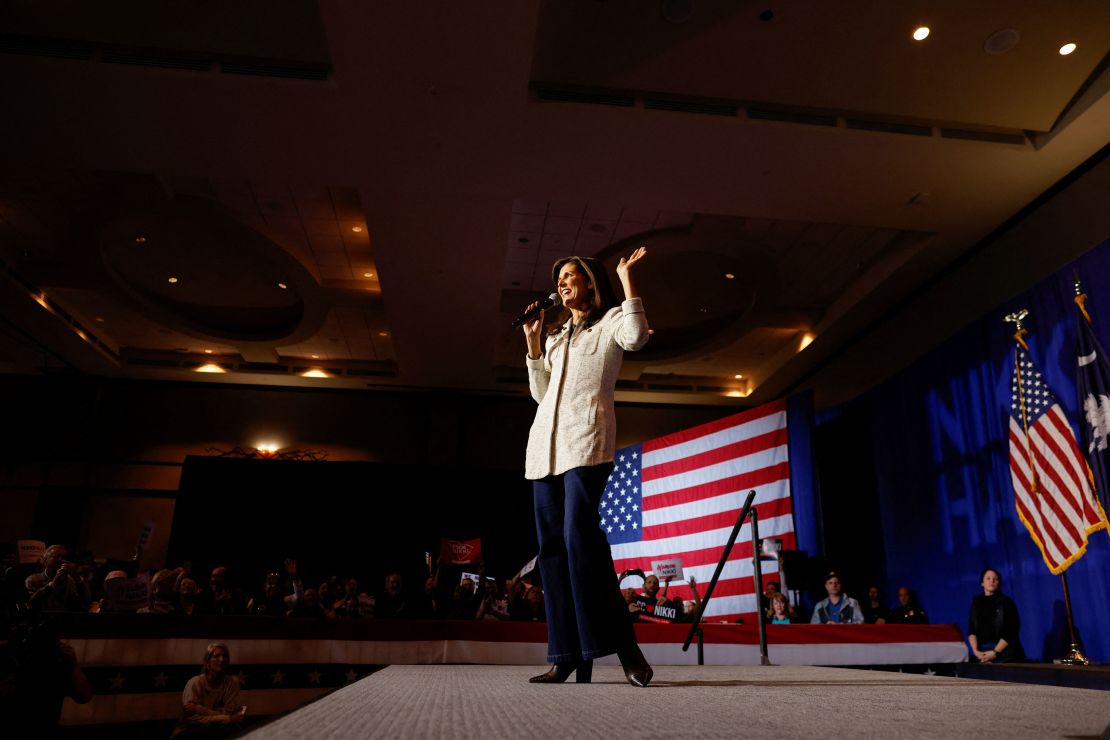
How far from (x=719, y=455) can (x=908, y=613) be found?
279 centimetres

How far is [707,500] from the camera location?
9.46 metres

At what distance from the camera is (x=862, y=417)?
10.7 meters

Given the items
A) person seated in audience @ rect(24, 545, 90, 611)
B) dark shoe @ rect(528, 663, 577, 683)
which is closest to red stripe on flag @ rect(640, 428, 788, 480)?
person seated in audience @ rect(24, 545, 90, 611)

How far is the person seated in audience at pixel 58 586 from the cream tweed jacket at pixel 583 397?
4.63 meters

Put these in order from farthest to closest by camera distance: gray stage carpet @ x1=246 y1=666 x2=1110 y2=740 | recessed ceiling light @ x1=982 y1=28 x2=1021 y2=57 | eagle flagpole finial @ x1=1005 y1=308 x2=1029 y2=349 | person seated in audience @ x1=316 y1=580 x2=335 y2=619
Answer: person seated in audience @ x1=316 y1=580 x2=335 y2=619 < eagle flagpole finial @ x1=1005 y1=308 x2=1029 y2=349 < recessed ceiling light @ x1=982 y1=28 x2=1021 y2=57 < gray stage carpet @ x1=246 y1=666 x2=1110 y2=740

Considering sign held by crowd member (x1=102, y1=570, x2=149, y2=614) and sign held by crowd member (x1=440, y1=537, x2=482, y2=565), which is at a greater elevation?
sign held by crowd member (x1=440, y1=537, x2=482, y2=565)

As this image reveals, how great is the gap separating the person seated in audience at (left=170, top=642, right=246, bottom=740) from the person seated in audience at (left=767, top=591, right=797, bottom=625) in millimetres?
5601

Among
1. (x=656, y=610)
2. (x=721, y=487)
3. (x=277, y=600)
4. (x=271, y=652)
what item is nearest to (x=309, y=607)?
(x=277, y=600)

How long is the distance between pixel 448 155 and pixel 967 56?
4.22 metres

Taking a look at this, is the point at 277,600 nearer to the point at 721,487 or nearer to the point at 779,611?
the point at 779,611

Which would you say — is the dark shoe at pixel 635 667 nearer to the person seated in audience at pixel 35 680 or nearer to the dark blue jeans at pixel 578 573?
the dark blue jeans at pixel 578 573

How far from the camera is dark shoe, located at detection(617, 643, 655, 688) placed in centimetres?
175

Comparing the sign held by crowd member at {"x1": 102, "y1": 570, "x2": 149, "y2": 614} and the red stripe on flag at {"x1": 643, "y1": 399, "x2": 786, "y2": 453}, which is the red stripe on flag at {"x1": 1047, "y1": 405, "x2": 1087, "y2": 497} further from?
the sign held by crowd member at {"x1": 102, "y1": 570, "x2": 149, "y2": 614}

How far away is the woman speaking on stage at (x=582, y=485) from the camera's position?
1886 mm
